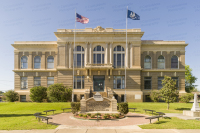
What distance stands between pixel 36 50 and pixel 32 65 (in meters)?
3.88

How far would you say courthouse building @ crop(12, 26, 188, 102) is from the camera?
34.2m

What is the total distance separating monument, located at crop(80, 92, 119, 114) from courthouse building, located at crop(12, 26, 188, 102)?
579 inches

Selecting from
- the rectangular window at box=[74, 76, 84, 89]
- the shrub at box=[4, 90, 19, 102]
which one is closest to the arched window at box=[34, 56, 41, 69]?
the shrub at box=[4, 90, 19, 102]

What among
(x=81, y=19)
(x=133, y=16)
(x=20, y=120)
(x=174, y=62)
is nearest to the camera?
(x=20, y=120)

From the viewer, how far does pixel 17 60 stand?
37.3m

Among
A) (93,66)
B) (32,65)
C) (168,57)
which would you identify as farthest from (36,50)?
(168,57)

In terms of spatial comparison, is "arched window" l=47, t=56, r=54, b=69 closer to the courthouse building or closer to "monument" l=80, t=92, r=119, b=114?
the courthouse building

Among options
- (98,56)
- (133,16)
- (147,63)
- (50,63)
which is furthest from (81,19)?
(147,63)

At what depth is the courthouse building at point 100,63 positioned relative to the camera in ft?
112

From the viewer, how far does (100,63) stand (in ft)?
114

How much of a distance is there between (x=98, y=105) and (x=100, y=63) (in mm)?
18391

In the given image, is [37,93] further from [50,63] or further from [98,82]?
[98,82]

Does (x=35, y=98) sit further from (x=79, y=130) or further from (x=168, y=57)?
(x=168, y=57)

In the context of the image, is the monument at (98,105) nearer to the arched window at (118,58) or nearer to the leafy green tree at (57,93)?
the leafy green tree at (57,93)
